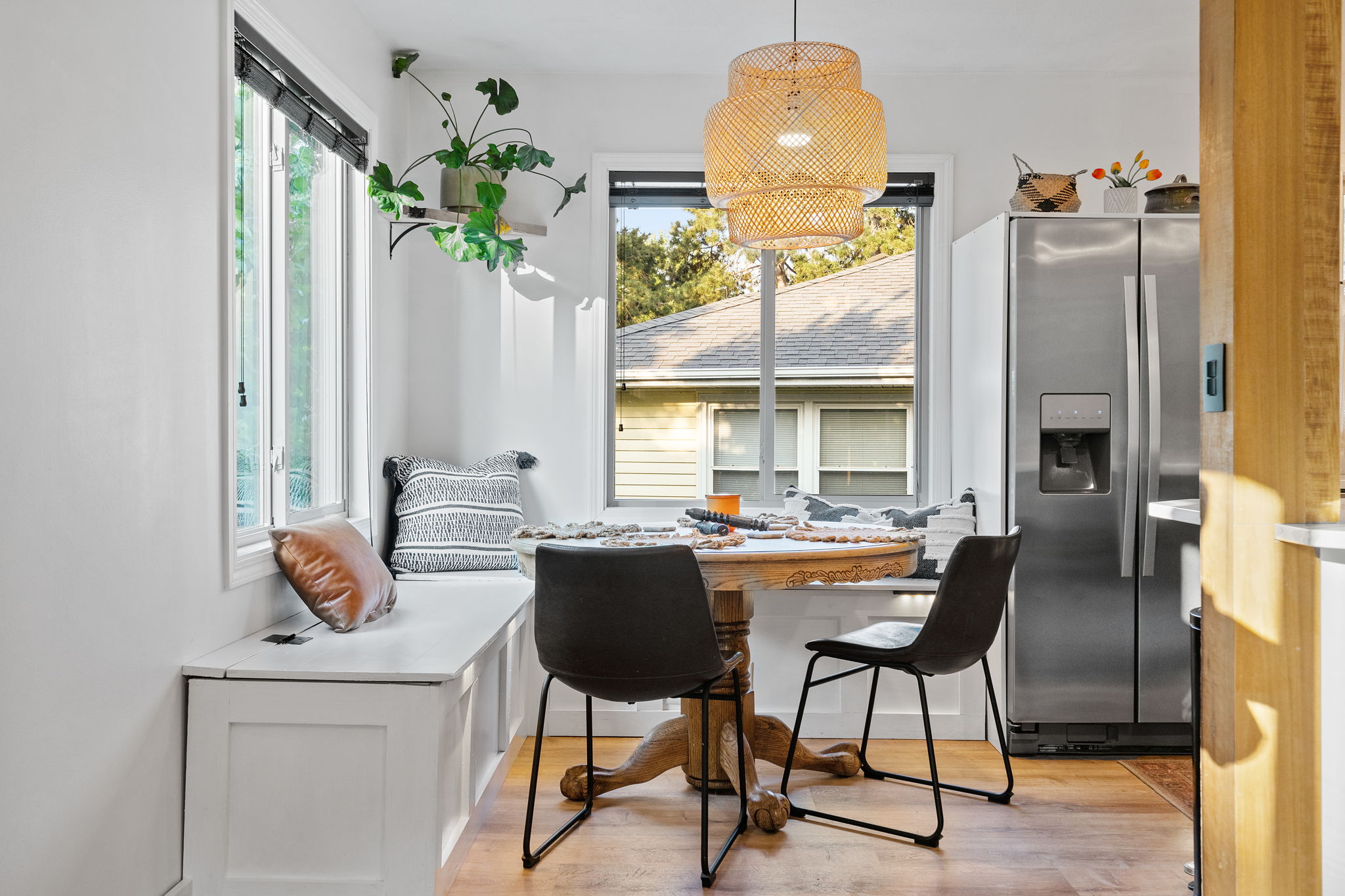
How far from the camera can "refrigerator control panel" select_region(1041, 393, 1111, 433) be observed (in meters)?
3.08

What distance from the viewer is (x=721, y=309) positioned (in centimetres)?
385

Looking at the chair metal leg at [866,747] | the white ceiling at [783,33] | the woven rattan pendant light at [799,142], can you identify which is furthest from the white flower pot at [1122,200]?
→ the chair metal leg at [866,747]

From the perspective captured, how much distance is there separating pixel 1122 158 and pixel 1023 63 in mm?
568

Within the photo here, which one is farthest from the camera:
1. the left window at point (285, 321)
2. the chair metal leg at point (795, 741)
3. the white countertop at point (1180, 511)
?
the chair metal leg at point (795, 741)

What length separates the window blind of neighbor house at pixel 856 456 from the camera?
3.83 m

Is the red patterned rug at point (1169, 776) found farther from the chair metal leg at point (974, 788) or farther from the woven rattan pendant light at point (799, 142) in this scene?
the woven rattan pendant light at point (799, 142)

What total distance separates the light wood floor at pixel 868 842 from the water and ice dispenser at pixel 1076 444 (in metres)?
0.95

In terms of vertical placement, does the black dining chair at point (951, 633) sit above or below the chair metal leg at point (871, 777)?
above

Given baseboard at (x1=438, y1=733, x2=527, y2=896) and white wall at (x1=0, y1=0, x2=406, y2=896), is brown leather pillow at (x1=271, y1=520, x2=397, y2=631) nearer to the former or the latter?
white wall at (x1=0, y1=0, x2=406, y2=896)

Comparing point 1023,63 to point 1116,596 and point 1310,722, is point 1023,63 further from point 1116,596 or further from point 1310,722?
point 1310,722

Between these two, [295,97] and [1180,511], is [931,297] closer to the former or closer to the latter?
[1180,511]

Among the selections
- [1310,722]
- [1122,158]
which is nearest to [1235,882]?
[1310,722]

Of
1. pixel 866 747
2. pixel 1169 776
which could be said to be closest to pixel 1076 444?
pixel 1169 776

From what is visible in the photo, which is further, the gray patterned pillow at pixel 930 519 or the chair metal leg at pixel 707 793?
the gray patterned pillow at pixel 930 519
